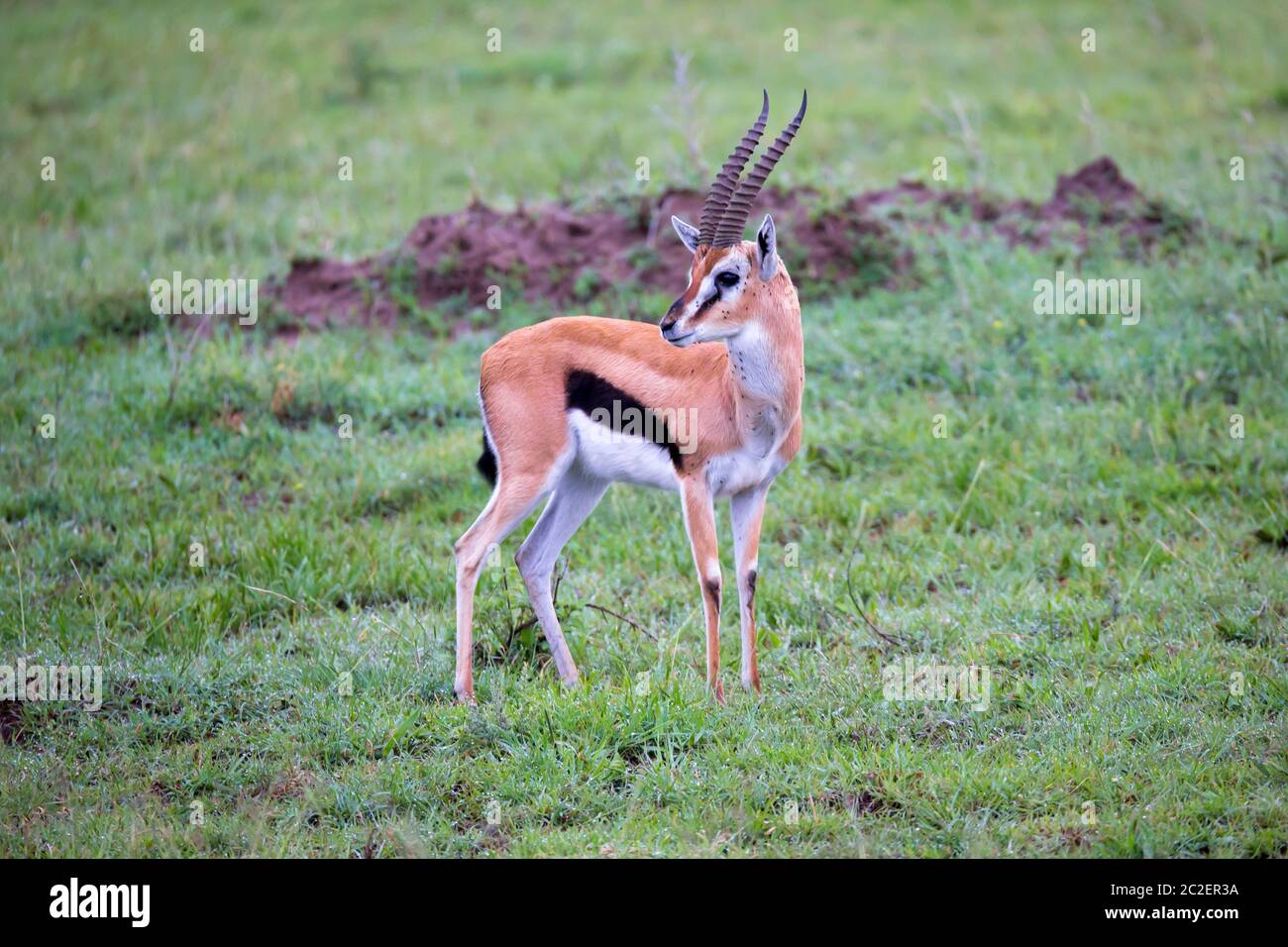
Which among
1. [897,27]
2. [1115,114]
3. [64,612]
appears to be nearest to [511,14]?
[897,27]

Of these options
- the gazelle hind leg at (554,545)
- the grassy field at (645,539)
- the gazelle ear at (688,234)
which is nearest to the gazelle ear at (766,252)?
the gazelle ear at (688,234)

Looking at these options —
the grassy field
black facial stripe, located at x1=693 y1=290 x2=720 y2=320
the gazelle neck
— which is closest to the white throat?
the gazelle neck

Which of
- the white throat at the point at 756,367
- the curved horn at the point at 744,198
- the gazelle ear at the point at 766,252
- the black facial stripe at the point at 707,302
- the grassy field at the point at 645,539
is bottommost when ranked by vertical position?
the grassy field at the point at 645,539

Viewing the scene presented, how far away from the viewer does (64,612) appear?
626 cm

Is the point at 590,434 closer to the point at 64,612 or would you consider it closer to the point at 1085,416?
the point at 64,612

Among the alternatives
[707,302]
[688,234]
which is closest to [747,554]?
[707,302]

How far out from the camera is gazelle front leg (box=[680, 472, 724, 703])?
18.2 feet

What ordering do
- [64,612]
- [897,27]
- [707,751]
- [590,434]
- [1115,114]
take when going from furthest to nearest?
[897,27] → [1115,114] → [64,612] → [590,434] → [707,751]

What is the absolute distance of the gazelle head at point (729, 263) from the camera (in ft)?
17.6

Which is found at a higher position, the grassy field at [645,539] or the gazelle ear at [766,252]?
the gazelle ear at [766,252]

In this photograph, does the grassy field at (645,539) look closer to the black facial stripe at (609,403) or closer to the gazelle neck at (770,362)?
the black facial stripe at (609,403)

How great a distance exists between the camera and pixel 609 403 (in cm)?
571

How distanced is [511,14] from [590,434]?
41.7 feet

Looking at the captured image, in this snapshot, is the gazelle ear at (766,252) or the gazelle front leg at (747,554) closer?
the gazelle ear at (766,252)
